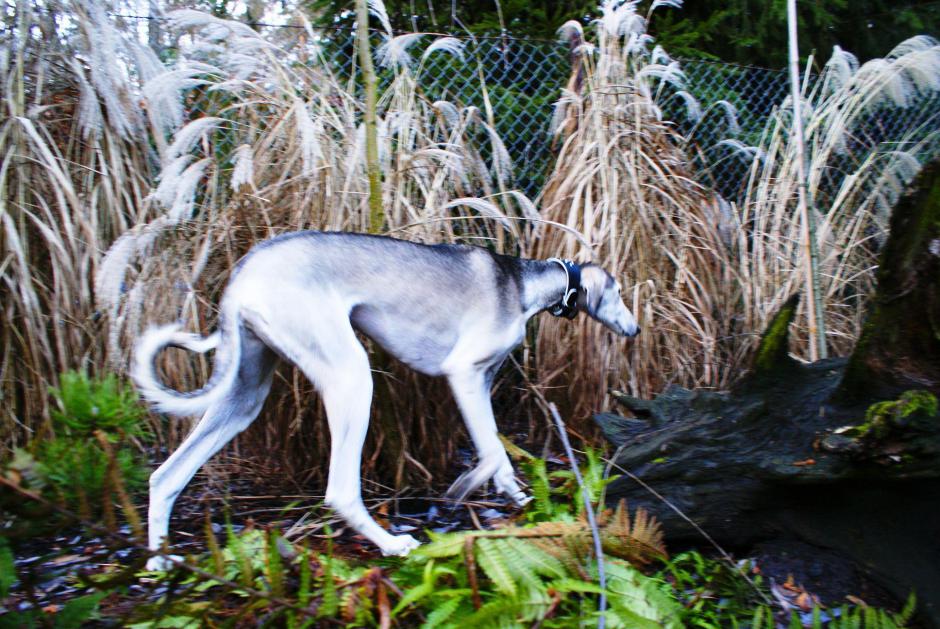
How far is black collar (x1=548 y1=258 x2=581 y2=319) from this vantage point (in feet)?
12.7

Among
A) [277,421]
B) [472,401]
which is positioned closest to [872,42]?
[472,401]

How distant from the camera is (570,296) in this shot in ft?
12.7

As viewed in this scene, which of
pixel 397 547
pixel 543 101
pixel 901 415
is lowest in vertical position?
pixel 397 547

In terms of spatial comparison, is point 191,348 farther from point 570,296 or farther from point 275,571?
point 570,296

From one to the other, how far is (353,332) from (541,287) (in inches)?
44.4

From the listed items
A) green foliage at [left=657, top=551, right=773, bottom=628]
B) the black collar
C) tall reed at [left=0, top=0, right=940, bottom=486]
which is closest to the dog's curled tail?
tall reed at [left=0, top=0, right=940, bottom=486]

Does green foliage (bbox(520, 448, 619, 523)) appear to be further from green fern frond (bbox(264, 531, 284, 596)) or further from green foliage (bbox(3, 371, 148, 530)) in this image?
green foliage (bbox(3, 371, 148, 530))

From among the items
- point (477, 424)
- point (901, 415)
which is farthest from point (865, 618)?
point (477, 424)

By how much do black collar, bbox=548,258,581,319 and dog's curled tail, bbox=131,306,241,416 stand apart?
1.66 m

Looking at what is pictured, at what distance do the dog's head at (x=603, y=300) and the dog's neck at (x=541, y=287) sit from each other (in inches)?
5.1

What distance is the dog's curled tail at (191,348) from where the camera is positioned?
2.98 meters

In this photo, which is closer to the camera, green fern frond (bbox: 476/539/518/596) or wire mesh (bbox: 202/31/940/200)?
green fern frond (bbox: 476/539/518/596)

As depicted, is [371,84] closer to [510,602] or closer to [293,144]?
[293,144]

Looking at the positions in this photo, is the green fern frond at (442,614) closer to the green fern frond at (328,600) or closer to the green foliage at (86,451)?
the green fern frond at (328,600)
